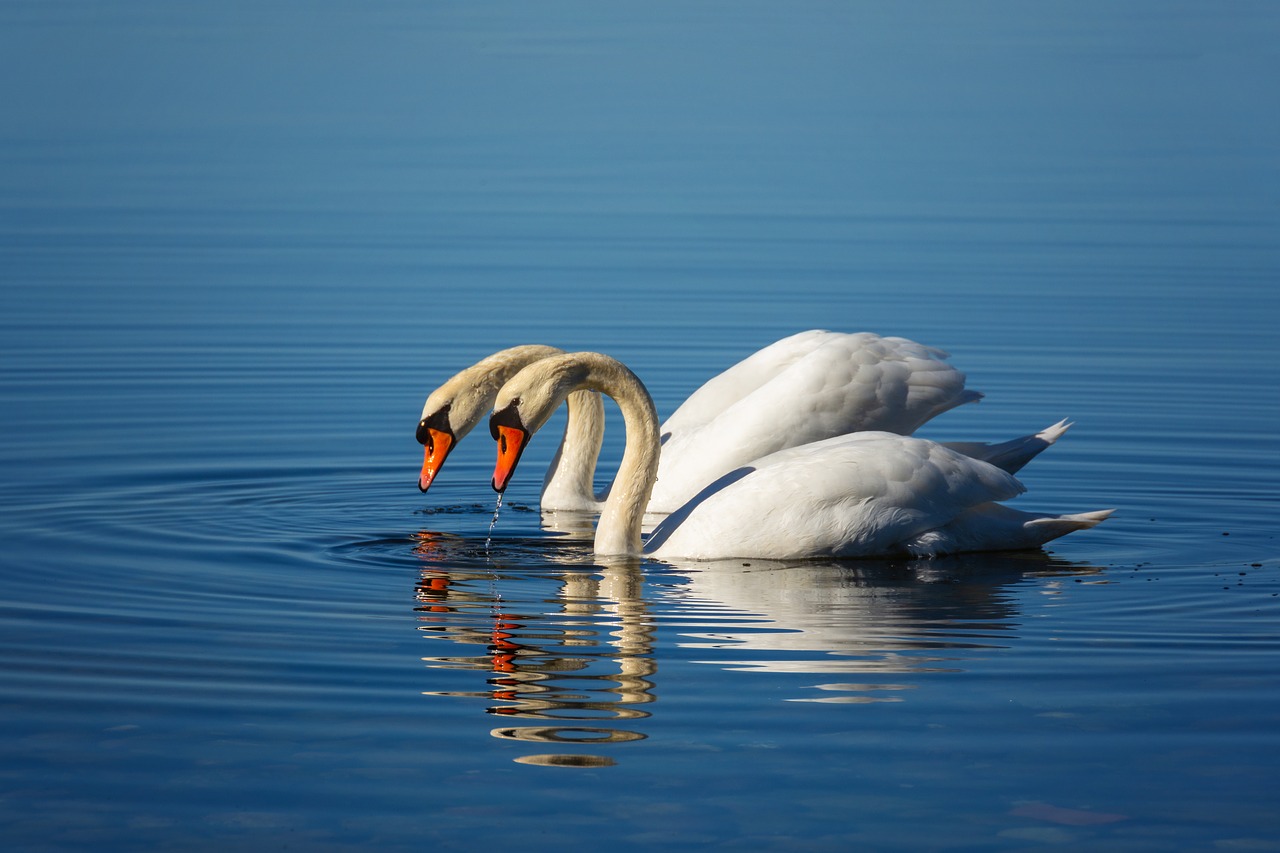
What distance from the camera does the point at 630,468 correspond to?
36.8ft

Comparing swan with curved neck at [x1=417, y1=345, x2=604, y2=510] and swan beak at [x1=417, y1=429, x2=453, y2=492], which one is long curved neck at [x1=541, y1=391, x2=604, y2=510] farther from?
swan beak at [x1=417, y1=429, x2=453, y2=492]

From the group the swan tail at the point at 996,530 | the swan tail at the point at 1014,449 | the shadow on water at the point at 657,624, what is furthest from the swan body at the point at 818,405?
the swan tail at the point at 996,530

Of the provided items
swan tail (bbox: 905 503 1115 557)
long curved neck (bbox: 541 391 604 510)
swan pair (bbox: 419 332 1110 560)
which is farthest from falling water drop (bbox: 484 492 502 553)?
swan tail (bbox: 905 503 1115 557)

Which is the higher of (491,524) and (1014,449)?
(1014,449)

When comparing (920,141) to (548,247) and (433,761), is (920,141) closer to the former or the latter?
(548,247)

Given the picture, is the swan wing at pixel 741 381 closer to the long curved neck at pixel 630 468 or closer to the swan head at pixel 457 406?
the swan head at pixel 457 406

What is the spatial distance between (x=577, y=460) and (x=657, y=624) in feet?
14.5

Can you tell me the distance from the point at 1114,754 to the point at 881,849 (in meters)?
1.26

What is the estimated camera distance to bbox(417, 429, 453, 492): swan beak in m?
12.6

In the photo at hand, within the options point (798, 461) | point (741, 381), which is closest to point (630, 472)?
point (798, 461)

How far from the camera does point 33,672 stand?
323 inches

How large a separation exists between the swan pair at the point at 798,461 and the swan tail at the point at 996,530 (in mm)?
10

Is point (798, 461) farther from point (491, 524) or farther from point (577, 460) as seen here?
point (577, 460)

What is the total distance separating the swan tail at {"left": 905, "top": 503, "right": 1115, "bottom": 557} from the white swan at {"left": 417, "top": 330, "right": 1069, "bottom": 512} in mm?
952
